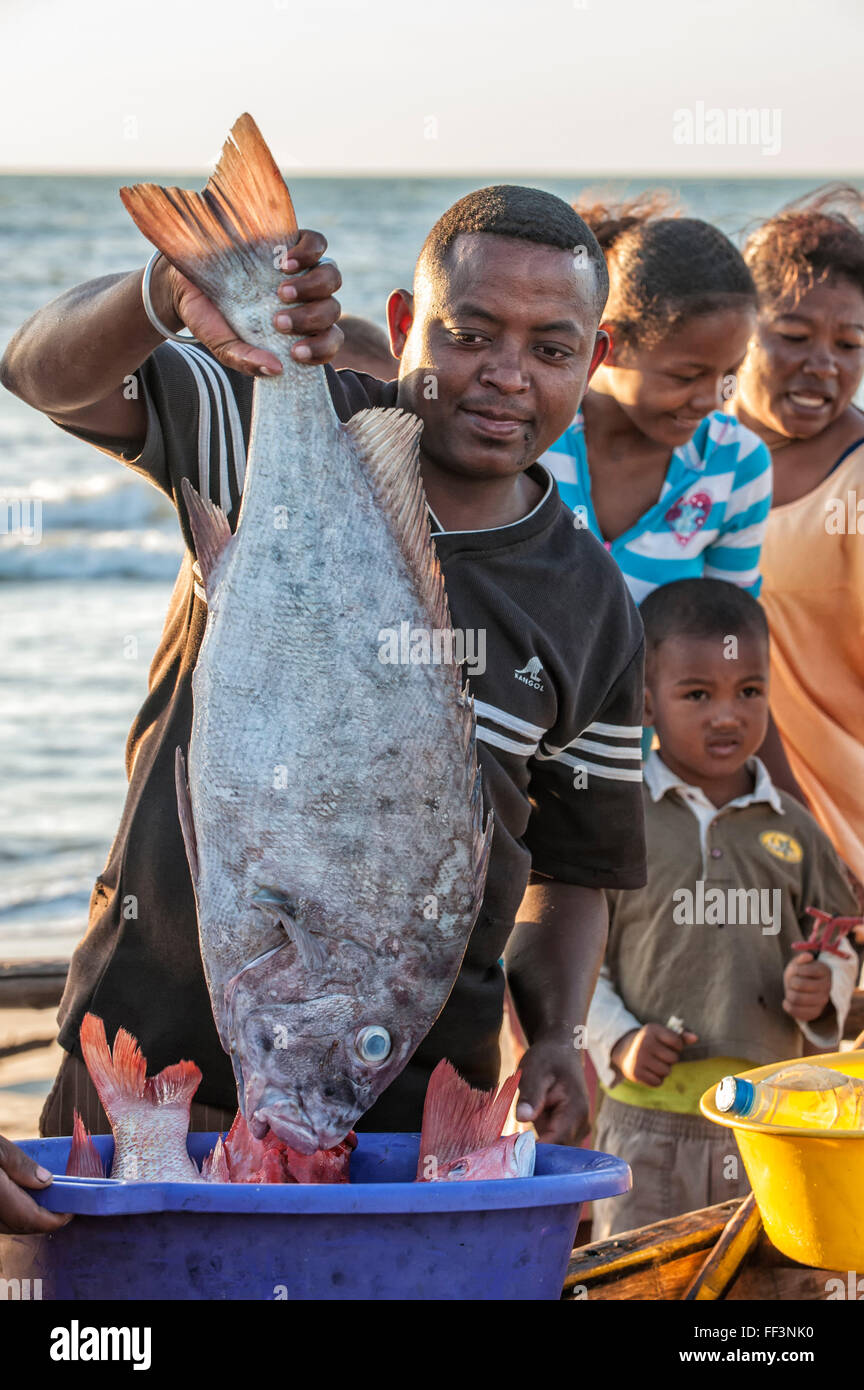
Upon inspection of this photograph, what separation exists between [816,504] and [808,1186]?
2820 mm

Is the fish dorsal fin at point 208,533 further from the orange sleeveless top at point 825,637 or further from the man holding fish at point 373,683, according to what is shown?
the orange sleeveless top at point 825,637

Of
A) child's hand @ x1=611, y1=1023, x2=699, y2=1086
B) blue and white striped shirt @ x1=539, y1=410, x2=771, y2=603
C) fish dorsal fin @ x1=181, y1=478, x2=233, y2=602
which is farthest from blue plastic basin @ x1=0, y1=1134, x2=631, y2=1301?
blue and white striped shirt @ x1=539, y1=410, x2=771, y2=603

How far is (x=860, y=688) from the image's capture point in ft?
15.6

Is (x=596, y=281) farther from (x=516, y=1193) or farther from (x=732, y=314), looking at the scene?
(x=732, y=314)

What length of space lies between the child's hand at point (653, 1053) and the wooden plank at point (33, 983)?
1.80m

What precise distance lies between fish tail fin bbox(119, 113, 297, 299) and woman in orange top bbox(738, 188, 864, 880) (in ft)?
10.2

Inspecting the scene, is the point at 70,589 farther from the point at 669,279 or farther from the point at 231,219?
the point at 231,219

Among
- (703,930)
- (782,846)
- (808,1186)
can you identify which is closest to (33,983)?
(703,930)

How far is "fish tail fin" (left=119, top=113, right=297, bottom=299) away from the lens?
184 centimetres

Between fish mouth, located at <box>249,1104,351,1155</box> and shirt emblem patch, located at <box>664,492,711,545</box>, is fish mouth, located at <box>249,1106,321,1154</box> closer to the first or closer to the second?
fish mouth, located at <box>249,1104,351,1155</box>

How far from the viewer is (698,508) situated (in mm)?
4242

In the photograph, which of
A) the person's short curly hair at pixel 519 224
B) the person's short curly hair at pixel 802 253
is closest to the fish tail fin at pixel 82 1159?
the person's short curly hair at pixel 519 224
